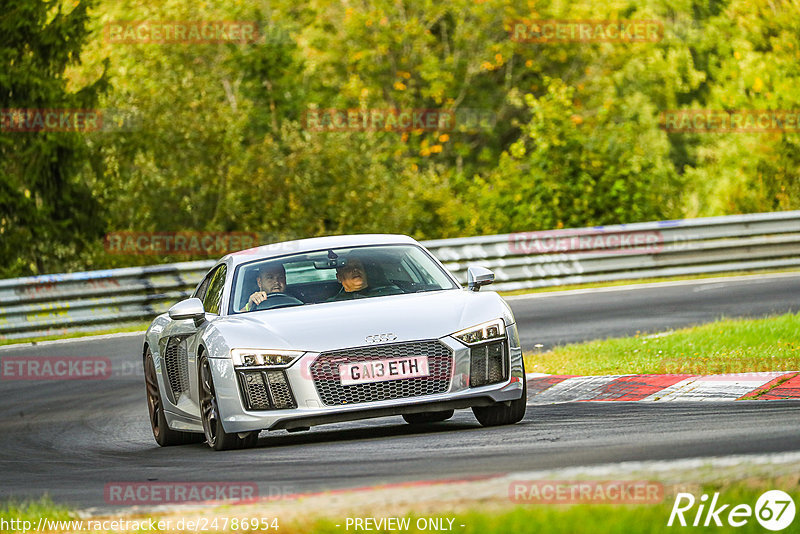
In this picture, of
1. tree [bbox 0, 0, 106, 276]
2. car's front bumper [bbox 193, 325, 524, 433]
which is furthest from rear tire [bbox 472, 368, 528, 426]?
tree [bbox 0, 0, 106, 276]

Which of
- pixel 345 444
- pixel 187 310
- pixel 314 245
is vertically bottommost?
pixel 345 444

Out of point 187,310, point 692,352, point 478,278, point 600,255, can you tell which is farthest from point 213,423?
point 600,255

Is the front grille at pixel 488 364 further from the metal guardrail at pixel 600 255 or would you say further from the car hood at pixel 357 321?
the metal guardrail at pixel 600 255

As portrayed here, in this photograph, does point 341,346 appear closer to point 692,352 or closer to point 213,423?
point 213,423

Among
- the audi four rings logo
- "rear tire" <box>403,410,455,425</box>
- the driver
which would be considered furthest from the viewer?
"rear tire" <box>403,410,455,425</box>

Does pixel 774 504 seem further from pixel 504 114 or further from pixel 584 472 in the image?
pixel 504 114

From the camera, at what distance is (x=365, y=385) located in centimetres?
905

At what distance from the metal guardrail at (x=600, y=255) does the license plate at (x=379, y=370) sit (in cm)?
1275

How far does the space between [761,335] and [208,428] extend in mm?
6121

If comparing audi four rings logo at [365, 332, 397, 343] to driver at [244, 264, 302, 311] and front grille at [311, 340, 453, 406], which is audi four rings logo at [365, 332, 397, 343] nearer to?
front grille at [311, 340, 453, 406]

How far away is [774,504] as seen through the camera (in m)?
5.27

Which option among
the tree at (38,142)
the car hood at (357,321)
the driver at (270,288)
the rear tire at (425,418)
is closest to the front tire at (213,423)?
the car hood at (357,321)

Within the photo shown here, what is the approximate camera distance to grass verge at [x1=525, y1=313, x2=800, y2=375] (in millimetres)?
11941

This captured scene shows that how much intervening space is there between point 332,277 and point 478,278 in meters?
1.04
